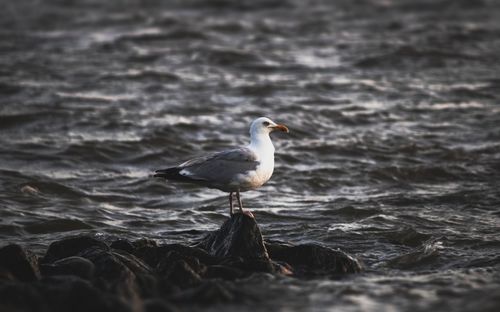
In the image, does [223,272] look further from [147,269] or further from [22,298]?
[22,298]

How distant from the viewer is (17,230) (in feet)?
31.5

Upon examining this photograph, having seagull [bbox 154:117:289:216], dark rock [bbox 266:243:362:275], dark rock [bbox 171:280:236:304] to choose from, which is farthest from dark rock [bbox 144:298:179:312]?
seagull [bbox 154:117:289:216]

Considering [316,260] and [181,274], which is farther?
[316,260]

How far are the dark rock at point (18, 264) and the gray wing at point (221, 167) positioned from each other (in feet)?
5.51

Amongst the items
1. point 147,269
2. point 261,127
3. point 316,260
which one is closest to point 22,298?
point 147,269

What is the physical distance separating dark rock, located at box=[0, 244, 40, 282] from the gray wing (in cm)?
168

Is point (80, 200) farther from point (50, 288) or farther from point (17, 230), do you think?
point (50, 288)

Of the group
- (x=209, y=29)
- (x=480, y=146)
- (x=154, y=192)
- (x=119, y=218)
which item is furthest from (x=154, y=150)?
(x=209, y=29)

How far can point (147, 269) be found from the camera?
764 cm

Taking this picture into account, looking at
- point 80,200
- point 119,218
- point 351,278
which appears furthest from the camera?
point 80,200

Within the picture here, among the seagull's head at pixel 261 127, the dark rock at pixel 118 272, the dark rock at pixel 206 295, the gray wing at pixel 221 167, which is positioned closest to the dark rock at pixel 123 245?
the dark rock at pixel 118 272

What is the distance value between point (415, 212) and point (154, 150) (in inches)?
177

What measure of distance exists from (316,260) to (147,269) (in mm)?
1522

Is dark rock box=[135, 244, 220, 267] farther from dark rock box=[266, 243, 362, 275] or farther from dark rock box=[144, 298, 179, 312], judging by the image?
dark rock box=[144, 298, 179, 312]
